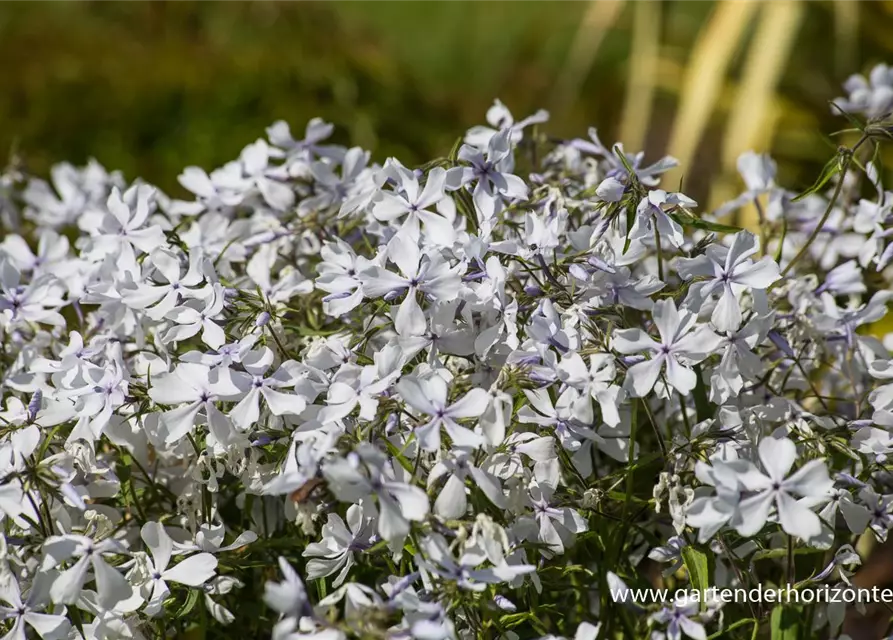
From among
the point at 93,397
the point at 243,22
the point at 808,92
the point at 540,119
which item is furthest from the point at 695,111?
the point at 243,22

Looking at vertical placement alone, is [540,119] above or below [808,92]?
above

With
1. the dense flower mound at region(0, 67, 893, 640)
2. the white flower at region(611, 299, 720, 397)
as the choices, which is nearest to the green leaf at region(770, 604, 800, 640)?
the dense flower mound at region(0, 67, 893, 640)

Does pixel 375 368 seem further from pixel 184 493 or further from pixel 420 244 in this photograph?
pixel 184 493

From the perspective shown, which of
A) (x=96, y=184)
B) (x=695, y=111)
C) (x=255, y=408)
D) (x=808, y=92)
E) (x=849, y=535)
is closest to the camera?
(x=255, y=408)

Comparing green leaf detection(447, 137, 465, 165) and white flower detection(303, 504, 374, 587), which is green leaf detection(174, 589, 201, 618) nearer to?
white flower detection(303, 504, 374, 587)

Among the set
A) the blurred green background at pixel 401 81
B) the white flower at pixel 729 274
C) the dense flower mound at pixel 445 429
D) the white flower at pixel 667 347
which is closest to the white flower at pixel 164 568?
the dense flower mound at pixel 445 429

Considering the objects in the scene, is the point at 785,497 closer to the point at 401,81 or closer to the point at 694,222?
the point at 694,222

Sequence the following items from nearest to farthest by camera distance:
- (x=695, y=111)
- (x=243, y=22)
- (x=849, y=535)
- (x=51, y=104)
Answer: (x=849, y=535) < (x=695, y=111) < (x=51, y=104) < (x=243, y=22)

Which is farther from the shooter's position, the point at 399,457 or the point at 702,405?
the point at 702,405

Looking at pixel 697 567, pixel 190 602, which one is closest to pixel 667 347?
pixel 697 567
